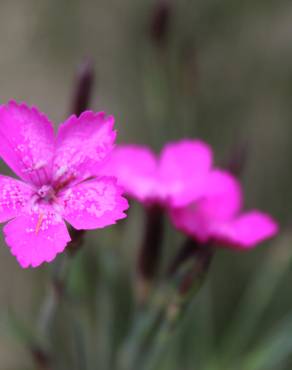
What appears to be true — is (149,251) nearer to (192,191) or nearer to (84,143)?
(192,191)

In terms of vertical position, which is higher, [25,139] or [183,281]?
[25,139]

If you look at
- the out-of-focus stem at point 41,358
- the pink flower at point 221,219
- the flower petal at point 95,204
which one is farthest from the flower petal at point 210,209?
the out-of-focus stem at point 41,358

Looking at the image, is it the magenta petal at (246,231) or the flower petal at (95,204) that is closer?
the flower petal at (95,204)

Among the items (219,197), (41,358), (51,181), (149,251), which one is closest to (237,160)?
(219,197)

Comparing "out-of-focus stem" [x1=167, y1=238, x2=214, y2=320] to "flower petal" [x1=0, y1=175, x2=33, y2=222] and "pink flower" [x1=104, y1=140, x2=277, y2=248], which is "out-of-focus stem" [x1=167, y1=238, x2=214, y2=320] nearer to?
"pink flower" [x1=104, y1=140, x2=277, y2=248]

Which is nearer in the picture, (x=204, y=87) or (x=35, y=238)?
(x=35, y=238)

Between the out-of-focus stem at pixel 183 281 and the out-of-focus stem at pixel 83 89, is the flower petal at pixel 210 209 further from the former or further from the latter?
the out-of-focus stem at pixel 83 89

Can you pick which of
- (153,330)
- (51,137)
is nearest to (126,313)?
(153,330)
